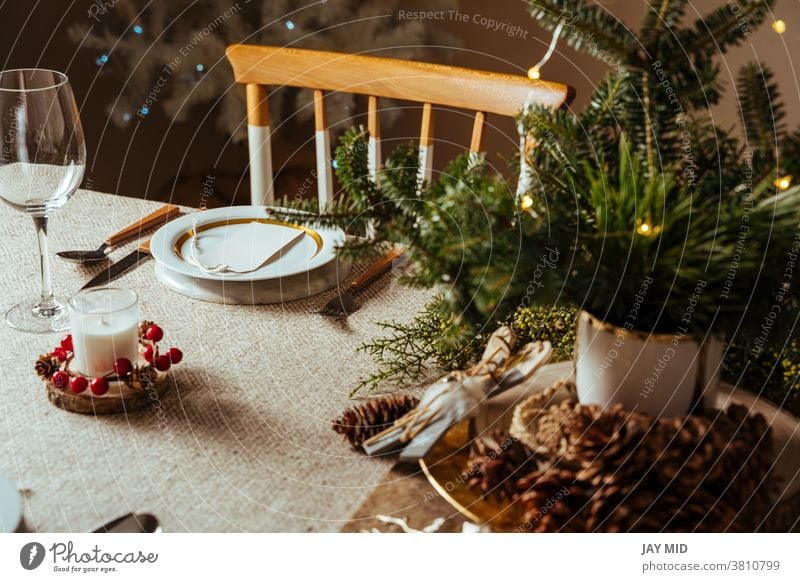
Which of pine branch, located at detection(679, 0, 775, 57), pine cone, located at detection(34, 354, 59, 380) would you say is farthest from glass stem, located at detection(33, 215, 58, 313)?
pine branch, located at detection(679, 0, 775, 57)

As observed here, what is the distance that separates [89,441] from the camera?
0.53m

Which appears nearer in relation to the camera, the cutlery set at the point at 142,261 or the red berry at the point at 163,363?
the red berry at the point at 163,363

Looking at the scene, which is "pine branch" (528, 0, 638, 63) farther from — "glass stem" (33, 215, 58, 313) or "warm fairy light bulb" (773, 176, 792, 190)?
"glass stem" (33, 215, 58, 313)

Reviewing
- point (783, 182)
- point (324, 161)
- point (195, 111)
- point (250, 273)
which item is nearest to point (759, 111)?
point (783, 182)

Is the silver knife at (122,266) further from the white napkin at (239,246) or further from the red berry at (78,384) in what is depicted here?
the red berry at (78,384)

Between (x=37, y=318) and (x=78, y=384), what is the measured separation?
0.48 ft

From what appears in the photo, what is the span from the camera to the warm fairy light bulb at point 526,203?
1.60 feet

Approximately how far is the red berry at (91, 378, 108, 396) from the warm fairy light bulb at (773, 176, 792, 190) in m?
0.43

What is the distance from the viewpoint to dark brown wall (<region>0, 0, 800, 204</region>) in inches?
64.2

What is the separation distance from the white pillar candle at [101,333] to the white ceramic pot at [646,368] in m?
0.30

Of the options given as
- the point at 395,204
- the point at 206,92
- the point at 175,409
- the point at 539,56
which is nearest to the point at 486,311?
the point at 395,204

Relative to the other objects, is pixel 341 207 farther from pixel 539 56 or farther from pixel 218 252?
pixel 539 56

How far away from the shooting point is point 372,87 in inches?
41.1

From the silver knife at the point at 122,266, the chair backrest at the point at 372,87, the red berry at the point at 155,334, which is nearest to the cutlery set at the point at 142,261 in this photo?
the silver knife at the point at 122,266
